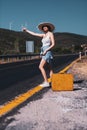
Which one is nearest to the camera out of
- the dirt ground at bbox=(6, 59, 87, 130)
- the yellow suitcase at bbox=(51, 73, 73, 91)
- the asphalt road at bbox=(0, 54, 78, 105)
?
the dirt ground at bbox=(6, 59, 87, 130)

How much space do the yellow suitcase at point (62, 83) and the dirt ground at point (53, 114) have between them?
1394mm

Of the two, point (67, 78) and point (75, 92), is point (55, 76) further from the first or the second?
point (75, 92)

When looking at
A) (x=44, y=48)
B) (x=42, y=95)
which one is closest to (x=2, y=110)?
(x=42, y=95)

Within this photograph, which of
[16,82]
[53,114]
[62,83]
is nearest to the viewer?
[53,114]

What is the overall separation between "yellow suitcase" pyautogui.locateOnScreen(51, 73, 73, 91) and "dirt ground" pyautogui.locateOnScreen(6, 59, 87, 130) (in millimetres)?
1394

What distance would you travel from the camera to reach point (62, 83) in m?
10.9

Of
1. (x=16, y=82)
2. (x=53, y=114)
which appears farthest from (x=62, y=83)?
(x=16, y=82)

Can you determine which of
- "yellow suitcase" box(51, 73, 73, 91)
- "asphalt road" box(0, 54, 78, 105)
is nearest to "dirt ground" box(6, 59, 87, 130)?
"asphalt road" box(0, 54, 78, 105)

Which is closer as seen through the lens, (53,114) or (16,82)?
(53,114)

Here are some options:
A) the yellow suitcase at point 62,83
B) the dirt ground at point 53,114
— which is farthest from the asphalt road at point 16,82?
the dirt ground at point 53,114

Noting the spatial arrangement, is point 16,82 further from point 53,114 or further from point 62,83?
point 53,114

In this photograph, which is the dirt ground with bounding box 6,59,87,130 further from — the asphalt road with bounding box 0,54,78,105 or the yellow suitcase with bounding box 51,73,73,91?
the yellow suitcase with bounding box 51,73,73,91

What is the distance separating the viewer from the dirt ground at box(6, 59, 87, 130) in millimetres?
6195

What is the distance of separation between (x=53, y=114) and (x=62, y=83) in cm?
387
